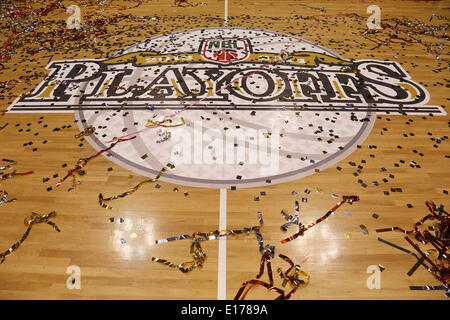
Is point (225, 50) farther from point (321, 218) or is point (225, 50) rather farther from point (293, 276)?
point (293, 276)

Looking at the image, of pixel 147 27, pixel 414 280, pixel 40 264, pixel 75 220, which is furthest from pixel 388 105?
pixel 147 27

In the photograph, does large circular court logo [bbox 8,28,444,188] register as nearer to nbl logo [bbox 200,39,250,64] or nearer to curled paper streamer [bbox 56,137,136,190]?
nbl logo [bbox 200,39,250,64]

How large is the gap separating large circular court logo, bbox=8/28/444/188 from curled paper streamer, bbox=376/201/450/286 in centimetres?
130

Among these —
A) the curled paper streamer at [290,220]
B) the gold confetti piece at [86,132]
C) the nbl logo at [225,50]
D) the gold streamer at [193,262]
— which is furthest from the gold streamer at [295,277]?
the nbl logo at [225,50]

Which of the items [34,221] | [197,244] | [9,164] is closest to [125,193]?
[34,221]

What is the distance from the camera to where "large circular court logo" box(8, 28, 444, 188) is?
3900mm

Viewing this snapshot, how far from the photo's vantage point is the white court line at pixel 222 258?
263 centimetres

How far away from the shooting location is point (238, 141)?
13.8 feet

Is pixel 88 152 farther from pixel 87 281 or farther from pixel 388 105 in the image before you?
pixel 388 105

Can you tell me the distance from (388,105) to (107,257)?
213 inches

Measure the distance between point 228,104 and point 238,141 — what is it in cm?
110

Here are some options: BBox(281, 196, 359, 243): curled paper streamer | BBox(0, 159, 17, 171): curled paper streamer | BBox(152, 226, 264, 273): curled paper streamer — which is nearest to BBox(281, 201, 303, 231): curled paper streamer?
BBox(281, 196, 359, 243): curled paper streamer

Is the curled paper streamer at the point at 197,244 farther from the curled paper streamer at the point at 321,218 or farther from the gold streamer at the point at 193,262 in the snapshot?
the curled paper streamer at the point at 321,218

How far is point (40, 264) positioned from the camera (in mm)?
2832
